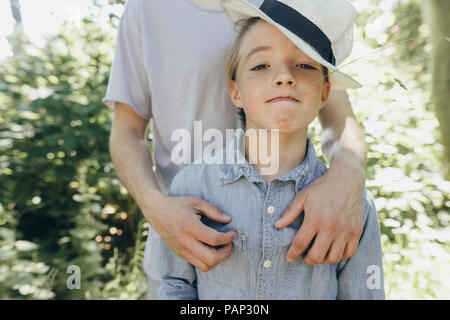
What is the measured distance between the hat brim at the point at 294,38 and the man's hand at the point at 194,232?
648 millimetres

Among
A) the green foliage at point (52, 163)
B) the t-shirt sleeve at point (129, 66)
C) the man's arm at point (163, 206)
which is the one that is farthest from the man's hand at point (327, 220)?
the green foliage at point (52, 163)

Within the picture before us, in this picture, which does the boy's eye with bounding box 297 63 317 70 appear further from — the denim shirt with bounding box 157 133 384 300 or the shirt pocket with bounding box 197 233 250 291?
the shirt pocket with bounding box 197 233 250 291

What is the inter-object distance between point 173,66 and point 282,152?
69 centimetres

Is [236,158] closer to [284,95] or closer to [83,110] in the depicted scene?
[284,95]

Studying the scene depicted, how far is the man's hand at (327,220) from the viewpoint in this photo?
1147 millimetres

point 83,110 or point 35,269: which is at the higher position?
point 83,110

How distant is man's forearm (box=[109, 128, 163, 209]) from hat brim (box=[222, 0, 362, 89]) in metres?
0.76

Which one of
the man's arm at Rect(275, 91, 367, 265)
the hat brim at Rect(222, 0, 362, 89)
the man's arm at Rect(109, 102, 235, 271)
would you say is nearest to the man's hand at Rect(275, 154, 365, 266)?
the man's arm at Rect(275, 91, 367, 265)

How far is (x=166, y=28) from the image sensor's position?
5.08 feet

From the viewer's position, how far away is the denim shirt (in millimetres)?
1227

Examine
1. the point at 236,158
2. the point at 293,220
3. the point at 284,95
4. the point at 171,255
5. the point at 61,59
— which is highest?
the point at 61,59

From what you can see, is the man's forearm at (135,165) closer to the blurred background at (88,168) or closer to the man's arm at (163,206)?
the man's arm at (163,206)
